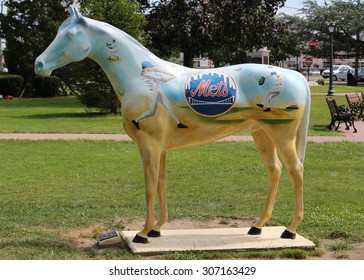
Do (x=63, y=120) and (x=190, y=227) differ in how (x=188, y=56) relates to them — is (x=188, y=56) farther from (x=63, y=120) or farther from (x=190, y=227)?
(x=190, y=227)

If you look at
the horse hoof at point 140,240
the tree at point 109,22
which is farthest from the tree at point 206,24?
the horse hoof at point 140,240

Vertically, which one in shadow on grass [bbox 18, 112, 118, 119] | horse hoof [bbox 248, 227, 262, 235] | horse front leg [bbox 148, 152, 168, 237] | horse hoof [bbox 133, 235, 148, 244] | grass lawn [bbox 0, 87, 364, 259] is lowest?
shadow on grass [bbox 18, 112, 118, 119]

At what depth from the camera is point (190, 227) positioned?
280 inches

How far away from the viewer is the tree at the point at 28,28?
35812 mm

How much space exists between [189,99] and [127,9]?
641 inches

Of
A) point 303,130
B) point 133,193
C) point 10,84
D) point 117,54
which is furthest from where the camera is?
point 10,84

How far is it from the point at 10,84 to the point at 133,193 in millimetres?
28177

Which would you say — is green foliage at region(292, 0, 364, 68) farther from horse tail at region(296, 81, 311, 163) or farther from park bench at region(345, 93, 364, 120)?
horse tail at region(296, 81, 311, 163)

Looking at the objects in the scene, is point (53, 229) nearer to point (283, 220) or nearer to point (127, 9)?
point (283, 220)

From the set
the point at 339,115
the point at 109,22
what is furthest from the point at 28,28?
the point at 339,115

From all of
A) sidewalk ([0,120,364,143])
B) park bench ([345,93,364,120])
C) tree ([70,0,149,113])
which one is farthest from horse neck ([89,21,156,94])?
park bench ([345,93,364,120])

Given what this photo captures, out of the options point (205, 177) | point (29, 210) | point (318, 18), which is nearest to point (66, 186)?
point (29, 210)

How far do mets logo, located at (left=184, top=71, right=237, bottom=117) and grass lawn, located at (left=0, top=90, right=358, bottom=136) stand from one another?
38.1 feet

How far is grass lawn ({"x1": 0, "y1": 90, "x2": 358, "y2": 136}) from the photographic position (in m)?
18.0
